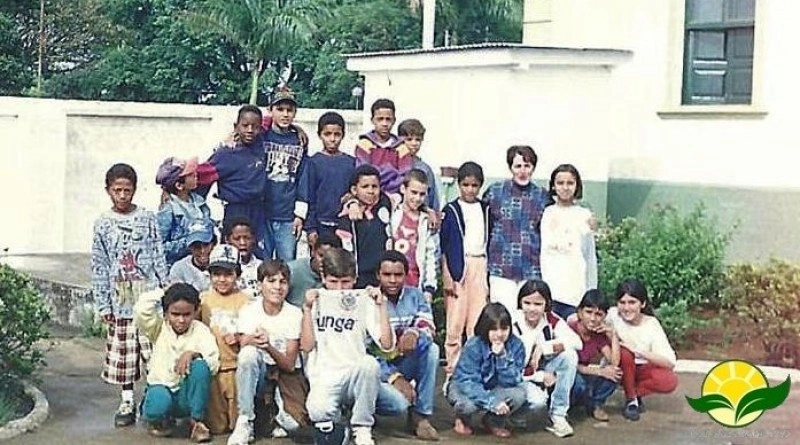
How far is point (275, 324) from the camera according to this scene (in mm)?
7305

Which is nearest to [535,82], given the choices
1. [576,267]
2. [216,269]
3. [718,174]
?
[718,174]

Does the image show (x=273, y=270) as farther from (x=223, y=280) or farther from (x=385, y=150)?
(x=385, y=150)

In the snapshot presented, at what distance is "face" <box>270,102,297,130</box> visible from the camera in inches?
341

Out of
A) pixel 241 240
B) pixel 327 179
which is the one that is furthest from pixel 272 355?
pixel 327 179

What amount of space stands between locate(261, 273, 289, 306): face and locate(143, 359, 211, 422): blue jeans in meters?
0.48

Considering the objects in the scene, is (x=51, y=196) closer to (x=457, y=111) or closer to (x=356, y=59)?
(x=356, y=59)

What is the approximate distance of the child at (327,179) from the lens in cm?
857

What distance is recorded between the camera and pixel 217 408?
7.47 m

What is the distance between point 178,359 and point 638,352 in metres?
2.69

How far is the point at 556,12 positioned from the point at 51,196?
258 inches

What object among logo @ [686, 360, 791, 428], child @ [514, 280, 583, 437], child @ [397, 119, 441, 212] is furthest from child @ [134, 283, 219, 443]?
logo @ [686, 360, 791, 428]

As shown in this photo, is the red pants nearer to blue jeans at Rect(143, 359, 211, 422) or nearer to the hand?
the hand

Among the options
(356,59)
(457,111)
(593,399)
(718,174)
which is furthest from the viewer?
(356,59)

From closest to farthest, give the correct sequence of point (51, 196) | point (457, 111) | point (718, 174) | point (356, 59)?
point (718, 174) → point (457, 111) → point (356, 59) → point (51, 196)
